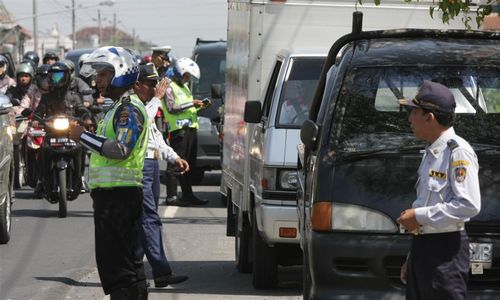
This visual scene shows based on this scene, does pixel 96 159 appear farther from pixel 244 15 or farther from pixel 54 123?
pixel 54 123

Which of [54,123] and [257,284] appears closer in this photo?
[257,284]

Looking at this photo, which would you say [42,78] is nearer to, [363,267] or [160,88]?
[160,88]

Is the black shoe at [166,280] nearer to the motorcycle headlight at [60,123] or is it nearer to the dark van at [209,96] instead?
the motorcycle headlight at [60,123]

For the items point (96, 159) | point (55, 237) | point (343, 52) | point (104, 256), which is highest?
point (343, 52)

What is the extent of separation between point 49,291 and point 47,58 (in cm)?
1157

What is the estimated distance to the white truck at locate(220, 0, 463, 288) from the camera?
969 centimetres

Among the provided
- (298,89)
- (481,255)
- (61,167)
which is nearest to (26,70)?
(61,167)

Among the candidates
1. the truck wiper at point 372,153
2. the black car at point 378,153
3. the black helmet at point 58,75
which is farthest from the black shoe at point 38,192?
the truck wiper at point 372,153

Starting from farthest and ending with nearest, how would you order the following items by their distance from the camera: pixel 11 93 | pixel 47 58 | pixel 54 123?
1. pixel 47 58
2. pixel 11 93
3. pixel 54 123

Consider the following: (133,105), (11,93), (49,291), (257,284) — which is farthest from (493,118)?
(11,93)

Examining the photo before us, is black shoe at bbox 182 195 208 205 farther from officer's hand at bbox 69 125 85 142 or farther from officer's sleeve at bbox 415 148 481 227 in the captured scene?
officer's sleeve at bbox 415 148 481 227

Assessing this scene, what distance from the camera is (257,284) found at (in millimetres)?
10055

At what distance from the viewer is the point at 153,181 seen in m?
9.80

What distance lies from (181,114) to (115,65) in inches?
347
